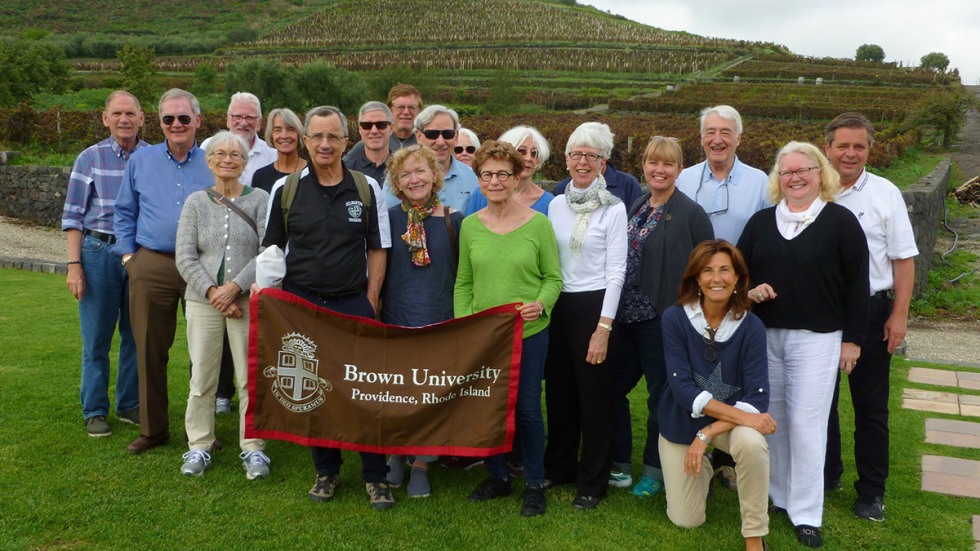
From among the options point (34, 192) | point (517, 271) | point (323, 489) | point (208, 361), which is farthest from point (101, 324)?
point (34, 192)

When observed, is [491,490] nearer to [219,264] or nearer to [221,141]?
[219,264]

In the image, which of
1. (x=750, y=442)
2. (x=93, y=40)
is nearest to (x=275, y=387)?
(x=750, y=442)

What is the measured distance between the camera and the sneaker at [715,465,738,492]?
533cm

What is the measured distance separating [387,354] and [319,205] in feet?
3.21

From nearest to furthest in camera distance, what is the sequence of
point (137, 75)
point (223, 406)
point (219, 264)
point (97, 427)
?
point (219, 264) → point (97, 427) → point (223, 406) → point (137, 75)

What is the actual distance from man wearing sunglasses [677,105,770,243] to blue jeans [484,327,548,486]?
1.40 metres

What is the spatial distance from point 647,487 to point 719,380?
109 cm

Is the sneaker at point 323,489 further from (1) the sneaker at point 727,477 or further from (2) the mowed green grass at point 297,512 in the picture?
(1) the sneaker at point 727,477

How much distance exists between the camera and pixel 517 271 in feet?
15.2

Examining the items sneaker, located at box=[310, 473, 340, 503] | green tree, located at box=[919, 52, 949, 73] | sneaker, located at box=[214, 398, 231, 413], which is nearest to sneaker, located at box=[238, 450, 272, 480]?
sneaker, located at box=[310, 473, 340, 503]

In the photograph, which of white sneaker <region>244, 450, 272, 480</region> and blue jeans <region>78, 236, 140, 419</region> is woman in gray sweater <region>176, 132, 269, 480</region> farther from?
blue jeans <region>78, 236, 140, 419</region>

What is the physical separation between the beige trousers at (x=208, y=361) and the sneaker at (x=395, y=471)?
90 cm

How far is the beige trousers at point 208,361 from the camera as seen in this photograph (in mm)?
5098

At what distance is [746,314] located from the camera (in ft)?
14.5
